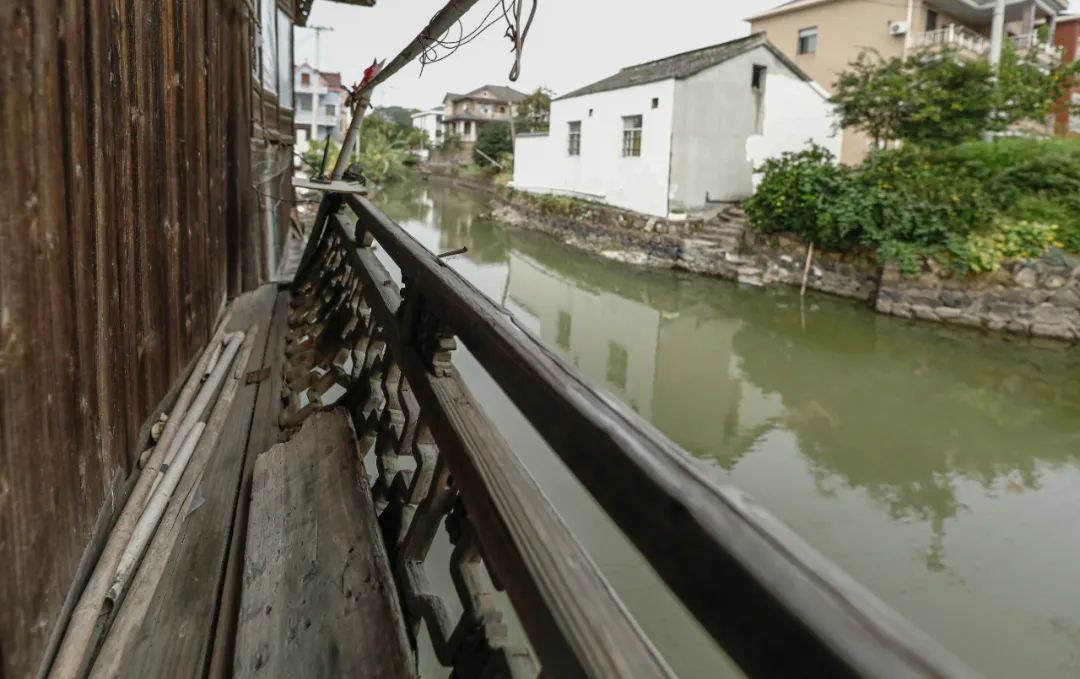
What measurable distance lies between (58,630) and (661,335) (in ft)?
28.5

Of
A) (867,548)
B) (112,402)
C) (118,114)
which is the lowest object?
(867,548)

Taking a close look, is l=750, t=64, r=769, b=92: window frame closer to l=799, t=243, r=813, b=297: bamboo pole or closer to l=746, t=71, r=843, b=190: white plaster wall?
l=746, t=71, r=843, b=190: white plaster wall

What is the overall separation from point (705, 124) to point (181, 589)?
1493cm

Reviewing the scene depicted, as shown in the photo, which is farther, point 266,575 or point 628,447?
point 266,575

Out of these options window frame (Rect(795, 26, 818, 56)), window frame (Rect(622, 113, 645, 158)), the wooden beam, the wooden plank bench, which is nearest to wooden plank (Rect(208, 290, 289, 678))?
the wooden plank bench

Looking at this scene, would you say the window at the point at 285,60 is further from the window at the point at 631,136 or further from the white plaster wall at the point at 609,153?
the window at the point at 631,136

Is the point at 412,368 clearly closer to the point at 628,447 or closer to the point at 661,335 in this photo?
the point at 628,447

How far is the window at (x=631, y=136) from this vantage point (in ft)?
52.2

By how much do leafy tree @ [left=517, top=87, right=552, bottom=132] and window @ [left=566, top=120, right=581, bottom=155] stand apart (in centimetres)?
1262

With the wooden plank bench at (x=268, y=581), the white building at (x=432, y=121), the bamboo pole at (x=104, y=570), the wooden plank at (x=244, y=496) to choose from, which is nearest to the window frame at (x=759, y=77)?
the wooden plank at (x=244, y=496)

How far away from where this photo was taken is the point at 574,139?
19078 mm

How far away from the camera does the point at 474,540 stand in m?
1.19

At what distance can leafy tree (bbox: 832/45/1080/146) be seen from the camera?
11406 mm

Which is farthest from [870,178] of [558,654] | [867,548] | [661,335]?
[558,654]
